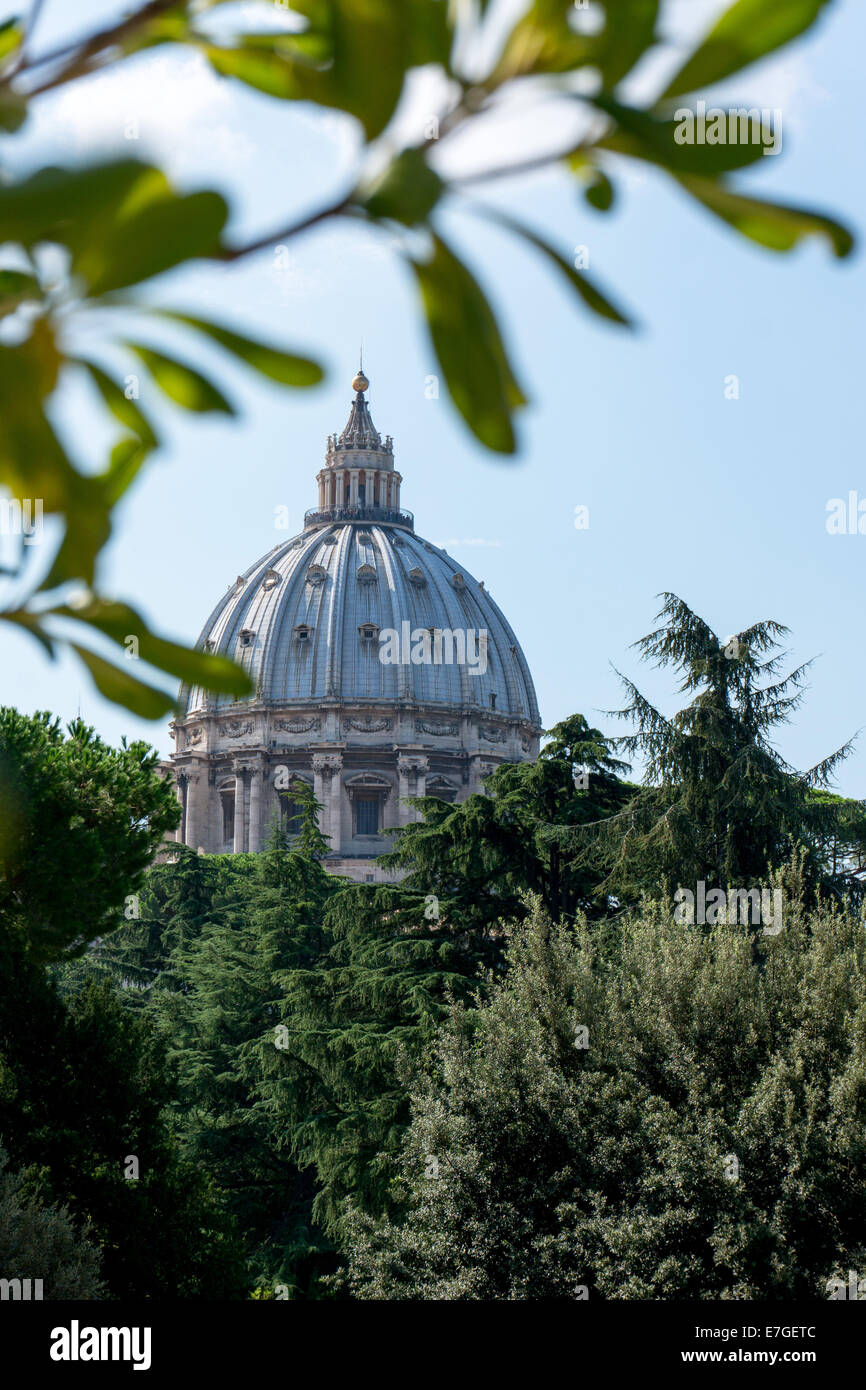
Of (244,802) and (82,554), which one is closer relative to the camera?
(82,554)

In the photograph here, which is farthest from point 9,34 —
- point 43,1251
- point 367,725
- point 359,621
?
point 359,621

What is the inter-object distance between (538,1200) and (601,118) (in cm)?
1125

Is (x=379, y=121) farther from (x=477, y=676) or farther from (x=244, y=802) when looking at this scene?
(x=477, y=676)

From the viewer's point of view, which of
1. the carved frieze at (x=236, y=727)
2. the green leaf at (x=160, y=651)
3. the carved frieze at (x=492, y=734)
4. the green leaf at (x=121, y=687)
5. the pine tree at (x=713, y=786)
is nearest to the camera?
the green leaf at (x=160, y=651)

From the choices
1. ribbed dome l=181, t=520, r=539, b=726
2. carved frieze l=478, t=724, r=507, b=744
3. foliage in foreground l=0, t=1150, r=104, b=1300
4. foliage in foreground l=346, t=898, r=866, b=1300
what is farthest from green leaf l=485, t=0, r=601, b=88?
carved frieze l=478, t=724, r=507, b=744

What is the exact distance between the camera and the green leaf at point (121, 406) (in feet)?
2.12

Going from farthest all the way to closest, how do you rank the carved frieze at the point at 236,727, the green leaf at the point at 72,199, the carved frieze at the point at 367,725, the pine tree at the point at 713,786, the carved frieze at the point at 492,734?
the carved frieze at the point at 492,734 → the carved frieze at the point at 367,725 → the carved frieze at the point at 236,727 → the pine tree at the point at 713,786 → the green leaf at the point at 72,199

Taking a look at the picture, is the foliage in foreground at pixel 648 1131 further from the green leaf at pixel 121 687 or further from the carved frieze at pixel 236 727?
the carved frieze at pixel 236 727

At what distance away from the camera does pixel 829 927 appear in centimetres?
1208

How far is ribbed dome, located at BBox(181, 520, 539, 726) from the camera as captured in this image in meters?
60.6

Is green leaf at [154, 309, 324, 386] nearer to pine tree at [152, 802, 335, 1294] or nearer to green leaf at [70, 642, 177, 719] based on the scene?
green leaf at [70, 642, 177, 719]

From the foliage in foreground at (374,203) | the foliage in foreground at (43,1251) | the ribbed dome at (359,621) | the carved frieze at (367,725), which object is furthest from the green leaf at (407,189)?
the carved frieze at (367,725)

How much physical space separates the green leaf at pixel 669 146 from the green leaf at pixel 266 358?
158mm
